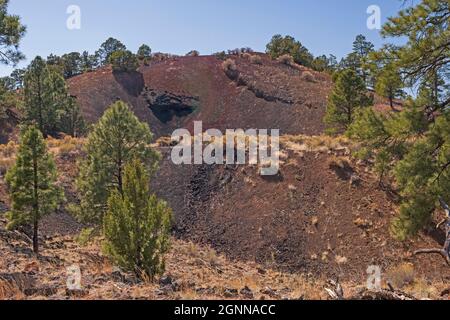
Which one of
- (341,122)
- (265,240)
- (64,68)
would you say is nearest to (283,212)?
(265,240)

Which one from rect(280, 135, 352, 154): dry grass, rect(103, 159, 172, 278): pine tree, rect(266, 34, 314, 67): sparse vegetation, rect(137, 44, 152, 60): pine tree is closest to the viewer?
rect(103, 159, 172, 278): pine tree

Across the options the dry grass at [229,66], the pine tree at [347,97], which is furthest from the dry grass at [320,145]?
the dry grass at [229,66]

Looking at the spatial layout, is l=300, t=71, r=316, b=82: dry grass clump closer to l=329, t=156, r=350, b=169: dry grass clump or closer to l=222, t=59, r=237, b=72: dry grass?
l=222, t=59, r=237, b=72: dry grass

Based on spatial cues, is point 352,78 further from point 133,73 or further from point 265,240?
point 133,73

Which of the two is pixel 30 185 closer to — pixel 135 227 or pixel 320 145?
pixel 135 227

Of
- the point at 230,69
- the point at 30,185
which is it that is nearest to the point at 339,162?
the point at 30,185

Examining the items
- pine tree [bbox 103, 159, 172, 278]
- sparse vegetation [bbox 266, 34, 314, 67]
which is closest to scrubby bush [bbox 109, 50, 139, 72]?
sparse vegetation [bbox 266, 34, 314, 67]

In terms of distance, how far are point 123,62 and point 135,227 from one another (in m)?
58.6

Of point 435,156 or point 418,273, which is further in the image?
point 418,273

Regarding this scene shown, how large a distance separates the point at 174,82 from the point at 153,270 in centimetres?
5554

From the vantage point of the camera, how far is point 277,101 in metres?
53.9

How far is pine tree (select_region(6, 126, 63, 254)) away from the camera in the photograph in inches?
670

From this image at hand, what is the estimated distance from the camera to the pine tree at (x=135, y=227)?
407 inches

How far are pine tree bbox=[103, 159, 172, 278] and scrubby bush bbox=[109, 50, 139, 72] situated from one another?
5733cm
